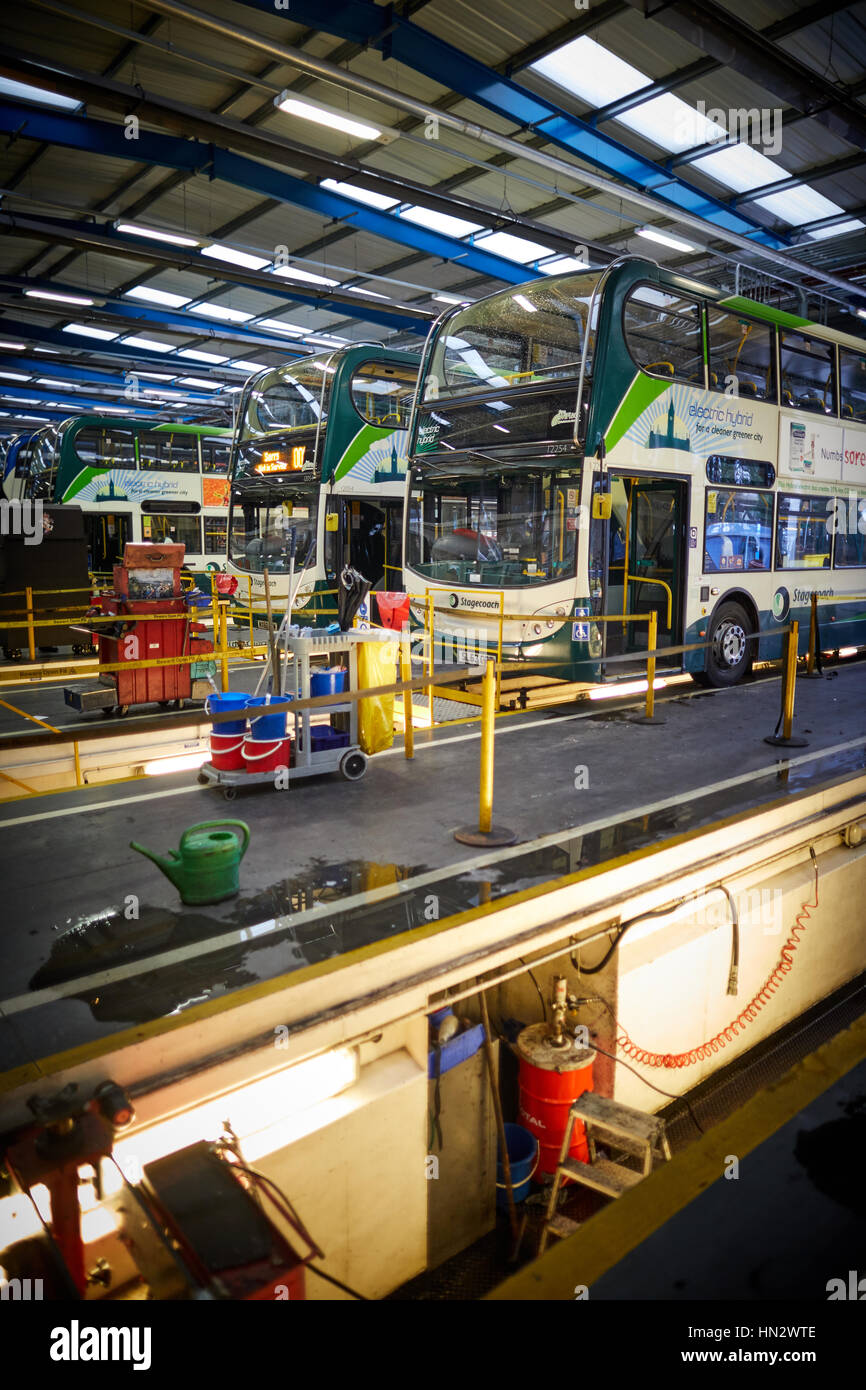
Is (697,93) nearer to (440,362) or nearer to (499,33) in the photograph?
(499,33)

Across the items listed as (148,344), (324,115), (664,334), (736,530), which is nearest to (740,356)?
(664,334)

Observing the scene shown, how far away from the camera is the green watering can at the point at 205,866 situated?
449 centimetres

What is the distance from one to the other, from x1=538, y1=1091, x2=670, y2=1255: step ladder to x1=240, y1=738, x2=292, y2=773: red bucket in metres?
3.26

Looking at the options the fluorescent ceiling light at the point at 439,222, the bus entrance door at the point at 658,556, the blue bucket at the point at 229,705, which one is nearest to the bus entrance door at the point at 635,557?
the bus entrance door at the point at 658,556

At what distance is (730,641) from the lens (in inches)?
425

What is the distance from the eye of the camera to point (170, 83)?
416 inches

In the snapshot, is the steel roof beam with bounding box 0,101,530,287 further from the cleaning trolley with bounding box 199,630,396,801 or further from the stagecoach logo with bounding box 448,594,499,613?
the cleaning trolley with bounding box 199,630,396,801

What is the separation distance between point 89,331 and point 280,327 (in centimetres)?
542

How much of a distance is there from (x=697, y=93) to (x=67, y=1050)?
12360 millimetres

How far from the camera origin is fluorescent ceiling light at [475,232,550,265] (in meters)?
14.7

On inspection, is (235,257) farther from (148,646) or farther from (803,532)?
(803,532)

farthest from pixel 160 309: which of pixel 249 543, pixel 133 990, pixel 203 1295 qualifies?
pixel 203 1295

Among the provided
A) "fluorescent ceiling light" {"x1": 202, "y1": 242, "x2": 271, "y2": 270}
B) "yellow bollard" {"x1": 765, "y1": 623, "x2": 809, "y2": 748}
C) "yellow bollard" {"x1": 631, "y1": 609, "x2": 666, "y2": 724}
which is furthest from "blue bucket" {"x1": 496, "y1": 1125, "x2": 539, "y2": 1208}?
"fluorescent ceiling light" {"x1": 202, "y1": 242, "x2": 271, "y2": 270}

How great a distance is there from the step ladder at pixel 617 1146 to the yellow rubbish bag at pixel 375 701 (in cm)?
317
